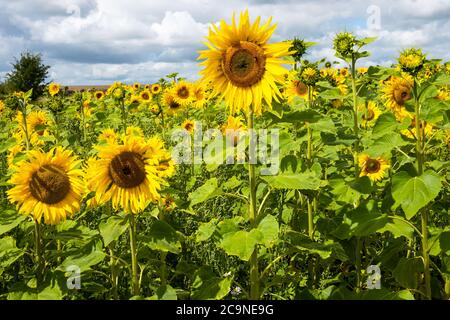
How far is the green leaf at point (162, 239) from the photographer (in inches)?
96.5

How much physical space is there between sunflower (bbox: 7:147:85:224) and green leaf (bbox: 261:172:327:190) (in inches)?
44.9

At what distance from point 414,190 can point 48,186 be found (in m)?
2.02

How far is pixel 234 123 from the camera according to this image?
4062 millimetres

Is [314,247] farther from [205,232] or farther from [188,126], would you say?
[188,126]

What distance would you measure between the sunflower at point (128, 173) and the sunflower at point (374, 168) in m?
2.74

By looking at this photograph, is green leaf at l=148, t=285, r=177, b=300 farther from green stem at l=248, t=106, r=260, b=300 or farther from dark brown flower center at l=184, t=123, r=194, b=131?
dark brown flower center at l=184, t=123, r=194, b=131

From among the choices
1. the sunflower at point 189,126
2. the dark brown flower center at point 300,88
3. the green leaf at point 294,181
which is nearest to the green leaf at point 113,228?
the green leaf at point 294,181

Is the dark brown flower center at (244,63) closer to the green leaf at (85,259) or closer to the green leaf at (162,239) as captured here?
the green leaf at (162,239)

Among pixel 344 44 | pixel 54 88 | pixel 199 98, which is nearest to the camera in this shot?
pixel 344 44

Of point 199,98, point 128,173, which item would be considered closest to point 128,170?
point 128,173

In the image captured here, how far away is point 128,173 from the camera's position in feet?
8.36
